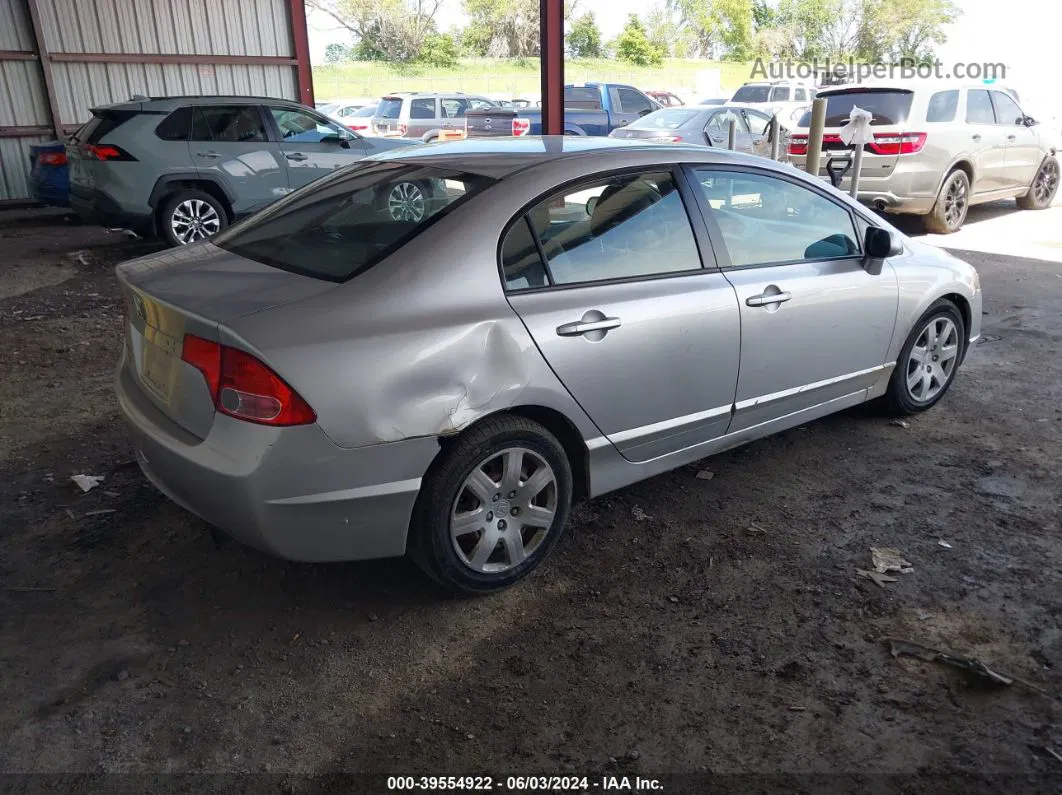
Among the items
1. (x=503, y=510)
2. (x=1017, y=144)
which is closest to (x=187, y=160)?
(x=503, y=510)

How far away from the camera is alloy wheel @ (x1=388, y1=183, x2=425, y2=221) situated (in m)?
3.17

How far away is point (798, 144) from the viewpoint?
1102 centimetres

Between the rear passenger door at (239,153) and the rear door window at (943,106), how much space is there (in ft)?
24.5

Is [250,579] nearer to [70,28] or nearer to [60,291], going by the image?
[60,291]

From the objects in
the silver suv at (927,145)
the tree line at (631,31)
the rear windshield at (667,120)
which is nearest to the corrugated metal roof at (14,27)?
the rear windshield at (667,120)

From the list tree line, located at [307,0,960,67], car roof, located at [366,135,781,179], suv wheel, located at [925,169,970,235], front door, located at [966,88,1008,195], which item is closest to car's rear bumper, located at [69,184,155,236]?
car roof, located at [366,135,781,179]

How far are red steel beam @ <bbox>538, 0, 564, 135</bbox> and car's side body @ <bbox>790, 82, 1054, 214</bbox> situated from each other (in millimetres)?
3058

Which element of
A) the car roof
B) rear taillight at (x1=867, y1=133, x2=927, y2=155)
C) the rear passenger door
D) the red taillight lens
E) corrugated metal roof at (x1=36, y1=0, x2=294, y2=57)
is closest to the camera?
the car roof

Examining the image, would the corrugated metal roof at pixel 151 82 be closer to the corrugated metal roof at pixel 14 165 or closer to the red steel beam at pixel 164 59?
the red steel beam at pixel 164 59

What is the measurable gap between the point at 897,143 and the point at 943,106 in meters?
0.85

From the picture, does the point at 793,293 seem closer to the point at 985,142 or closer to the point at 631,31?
the point at 985,142

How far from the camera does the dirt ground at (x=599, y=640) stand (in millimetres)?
2463

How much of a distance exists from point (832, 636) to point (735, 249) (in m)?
1.65

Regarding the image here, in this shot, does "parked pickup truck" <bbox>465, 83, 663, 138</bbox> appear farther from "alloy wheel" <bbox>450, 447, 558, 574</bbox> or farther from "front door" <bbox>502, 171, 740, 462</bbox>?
"alloy wheel" <bbox>450, 447, 558, 574</bbox>
